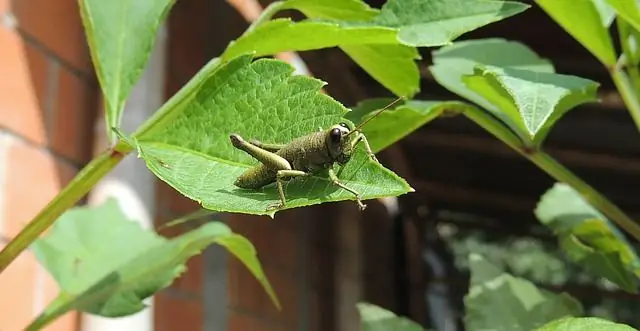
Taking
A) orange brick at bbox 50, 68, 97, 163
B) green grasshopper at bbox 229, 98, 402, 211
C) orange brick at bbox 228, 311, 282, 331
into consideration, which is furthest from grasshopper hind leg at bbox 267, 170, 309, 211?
orange brick at bbox 228, 311, 282, 331

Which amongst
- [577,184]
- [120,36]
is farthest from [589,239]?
[120,36]

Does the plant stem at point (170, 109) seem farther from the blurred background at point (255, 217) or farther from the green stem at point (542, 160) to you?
the blurred background at point (255, 217)

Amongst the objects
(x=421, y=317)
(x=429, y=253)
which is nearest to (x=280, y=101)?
(x=421, y=317)

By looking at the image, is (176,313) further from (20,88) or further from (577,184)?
(577,184)

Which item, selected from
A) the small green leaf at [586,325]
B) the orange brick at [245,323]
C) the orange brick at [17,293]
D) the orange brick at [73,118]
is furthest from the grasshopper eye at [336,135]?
the orange brick at [245,323]

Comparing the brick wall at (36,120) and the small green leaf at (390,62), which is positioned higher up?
the small green leaf at (390,62)

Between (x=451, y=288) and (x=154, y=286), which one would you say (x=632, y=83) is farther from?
(x=451, y=288)

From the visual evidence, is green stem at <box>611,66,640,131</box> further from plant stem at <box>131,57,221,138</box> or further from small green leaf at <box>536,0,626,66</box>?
plant stem at <box>131,57,221,138</box>
